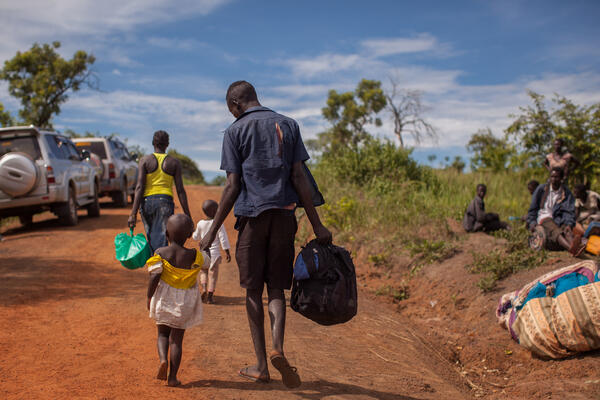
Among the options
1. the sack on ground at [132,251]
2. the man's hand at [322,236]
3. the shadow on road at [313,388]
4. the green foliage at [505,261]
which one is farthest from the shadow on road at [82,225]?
the man's hand at [322,236]

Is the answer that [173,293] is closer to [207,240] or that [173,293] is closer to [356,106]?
[207,240]

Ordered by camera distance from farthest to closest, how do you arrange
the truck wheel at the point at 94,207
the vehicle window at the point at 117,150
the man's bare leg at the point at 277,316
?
the vehicle window at the point at 117,150, the truck wheel at the point at 94,207, the man's bare leg at the point at 277,316

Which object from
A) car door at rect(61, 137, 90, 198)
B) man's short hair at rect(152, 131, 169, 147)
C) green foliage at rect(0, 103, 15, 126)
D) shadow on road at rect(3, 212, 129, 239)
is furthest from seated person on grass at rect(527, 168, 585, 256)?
green foliage at rect(0, 103, 15, 126)

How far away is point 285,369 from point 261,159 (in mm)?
1492

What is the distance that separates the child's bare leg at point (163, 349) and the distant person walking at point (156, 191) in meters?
2.23

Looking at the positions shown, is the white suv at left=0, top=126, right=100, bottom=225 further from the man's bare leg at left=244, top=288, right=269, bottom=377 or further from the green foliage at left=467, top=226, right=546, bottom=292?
the man's bare leg at left=244, top=288, right=269, bottom=377

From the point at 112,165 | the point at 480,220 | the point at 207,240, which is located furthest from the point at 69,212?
the point at 207,240

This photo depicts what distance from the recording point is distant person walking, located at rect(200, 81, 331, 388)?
405cm

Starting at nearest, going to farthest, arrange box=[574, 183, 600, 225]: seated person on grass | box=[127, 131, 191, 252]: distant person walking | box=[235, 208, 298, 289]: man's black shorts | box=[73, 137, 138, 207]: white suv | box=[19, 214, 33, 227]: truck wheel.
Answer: box=[235, 208, 298, 289]: man's black shorts → box=[127, 131, 191, 252]: distant person walking → box=[574, 183, 600, 225]: seated person on grass → box=[19, 214, 33, 227]: truck wheel → box=[73, 137, 138, 207]: white suv

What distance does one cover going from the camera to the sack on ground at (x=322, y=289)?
13.0 feet

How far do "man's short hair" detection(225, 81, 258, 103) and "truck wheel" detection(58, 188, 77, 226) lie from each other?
9.54m

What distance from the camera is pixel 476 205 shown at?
1058 centimetres

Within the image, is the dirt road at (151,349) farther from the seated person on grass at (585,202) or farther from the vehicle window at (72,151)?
the vehicle window at (72,151)

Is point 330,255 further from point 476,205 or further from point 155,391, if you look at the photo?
point 476,205
